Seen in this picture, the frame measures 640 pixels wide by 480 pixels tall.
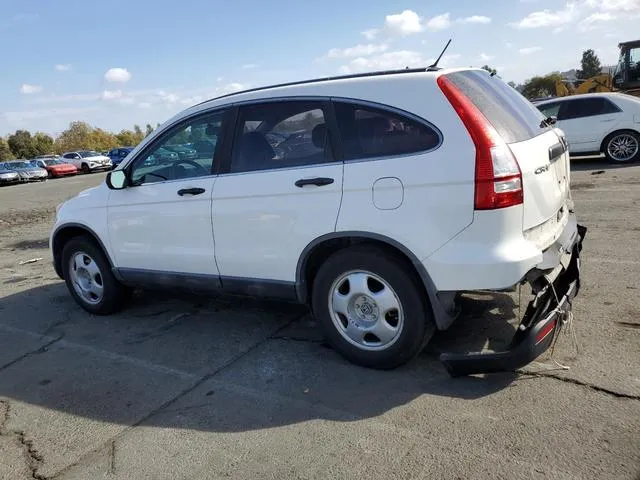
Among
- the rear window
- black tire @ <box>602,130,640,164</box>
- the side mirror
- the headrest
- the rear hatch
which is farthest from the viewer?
black tire @ <box>602,130,640,164</box>

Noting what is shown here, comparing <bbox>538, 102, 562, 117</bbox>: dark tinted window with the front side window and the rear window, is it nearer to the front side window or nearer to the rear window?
the rear window

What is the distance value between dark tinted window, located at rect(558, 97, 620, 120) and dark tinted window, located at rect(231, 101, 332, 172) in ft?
37.4

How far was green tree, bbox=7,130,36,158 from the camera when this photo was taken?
69.9m

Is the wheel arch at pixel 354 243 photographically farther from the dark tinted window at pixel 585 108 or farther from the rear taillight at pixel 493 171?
the dark tinted window at pixel 585 108

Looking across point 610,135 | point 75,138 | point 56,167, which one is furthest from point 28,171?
point 75,138

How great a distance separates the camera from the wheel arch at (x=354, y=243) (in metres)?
3.38

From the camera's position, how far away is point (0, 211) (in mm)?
16984

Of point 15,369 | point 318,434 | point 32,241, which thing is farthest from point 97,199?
point 32,241

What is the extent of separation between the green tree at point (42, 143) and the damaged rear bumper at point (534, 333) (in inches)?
3078

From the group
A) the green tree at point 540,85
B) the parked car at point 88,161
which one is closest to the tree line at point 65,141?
the parked car at point 88,161

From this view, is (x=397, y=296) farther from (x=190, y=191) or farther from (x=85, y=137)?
(x=85, y=137)

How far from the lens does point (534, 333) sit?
3.17m

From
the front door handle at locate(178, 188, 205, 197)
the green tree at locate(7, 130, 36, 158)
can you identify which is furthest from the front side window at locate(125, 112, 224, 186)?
the green tree at locate(7, 130, 36, 158)

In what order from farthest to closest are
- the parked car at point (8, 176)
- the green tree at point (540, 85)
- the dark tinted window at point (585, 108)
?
the green tree at point (540, 85), the parked car at point (8, 176), the dark tinted window at point (585, 108)
